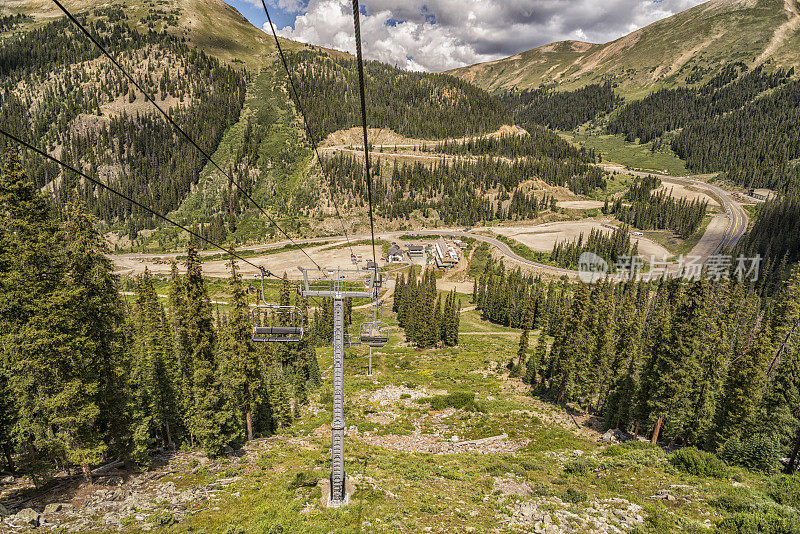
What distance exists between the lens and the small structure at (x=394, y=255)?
139262mm

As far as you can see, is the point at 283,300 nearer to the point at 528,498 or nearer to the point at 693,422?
the point at 528,498

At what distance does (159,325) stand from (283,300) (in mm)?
23130

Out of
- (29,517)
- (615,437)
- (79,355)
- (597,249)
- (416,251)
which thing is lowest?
(615,437)

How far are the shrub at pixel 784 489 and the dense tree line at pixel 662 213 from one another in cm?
17188

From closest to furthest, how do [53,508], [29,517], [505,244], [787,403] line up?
[29,517] → [53,508] → [787,403] → [505,244]

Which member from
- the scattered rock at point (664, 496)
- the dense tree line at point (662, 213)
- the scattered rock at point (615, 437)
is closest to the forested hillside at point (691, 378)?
the scattered rock at point (615, 437)

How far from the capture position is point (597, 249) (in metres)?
145

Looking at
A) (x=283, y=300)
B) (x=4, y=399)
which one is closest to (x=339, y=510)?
(x=4, y=399)

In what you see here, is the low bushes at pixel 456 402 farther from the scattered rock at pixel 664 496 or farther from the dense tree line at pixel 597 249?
the dense tree line at pixel 597 249

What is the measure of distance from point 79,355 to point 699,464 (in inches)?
1687

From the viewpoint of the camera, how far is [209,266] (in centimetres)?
14400

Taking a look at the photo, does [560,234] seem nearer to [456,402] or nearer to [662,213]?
[662,213]

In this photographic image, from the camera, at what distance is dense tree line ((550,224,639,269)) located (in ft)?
463

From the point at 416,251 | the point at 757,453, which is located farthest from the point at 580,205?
the point at 757,453
